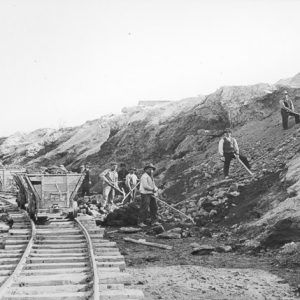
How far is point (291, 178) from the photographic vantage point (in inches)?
449

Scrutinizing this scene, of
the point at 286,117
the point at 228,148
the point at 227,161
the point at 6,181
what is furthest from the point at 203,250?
the point at 6,181

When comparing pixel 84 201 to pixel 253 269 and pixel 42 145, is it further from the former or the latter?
pixel 42 145

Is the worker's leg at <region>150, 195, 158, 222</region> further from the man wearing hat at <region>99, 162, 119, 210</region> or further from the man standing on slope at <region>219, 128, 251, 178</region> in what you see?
the man standing on slope at <region>219, 128, 251, 178</region>

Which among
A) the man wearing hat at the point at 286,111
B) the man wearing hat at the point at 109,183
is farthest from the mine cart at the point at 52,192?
the man wearing hat at the point at 286,111

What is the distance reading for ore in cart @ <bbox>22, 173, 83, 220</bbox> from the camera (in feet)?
41.2

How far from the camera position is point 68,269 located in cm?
666

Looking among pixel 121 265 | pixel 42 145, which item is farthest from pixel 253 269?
pixel 42 145

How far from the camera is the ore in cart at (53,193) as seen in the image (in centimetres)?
1255

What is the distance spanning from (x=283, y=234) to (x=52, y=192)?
6830 millimetres

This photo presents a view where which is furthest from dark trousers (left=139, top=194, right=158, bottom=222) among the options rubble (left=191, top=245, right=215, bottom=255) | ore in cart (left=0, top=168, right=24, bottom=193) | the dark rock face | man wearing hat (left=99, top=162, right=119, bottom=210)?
ore in cart (left=0, top=168, right=24, bottom=193)

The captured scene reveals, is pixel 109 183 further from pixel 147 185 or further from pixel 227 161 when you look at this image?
pixel 227 161

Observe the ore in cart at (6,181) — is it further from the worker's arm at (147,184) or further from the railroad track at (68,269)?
the railroad track at (68,269)

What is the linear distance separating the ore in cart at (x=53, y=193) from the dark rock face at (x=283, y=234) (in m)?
5.84

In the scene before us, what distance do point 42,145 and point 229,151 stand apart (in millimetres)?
38708
